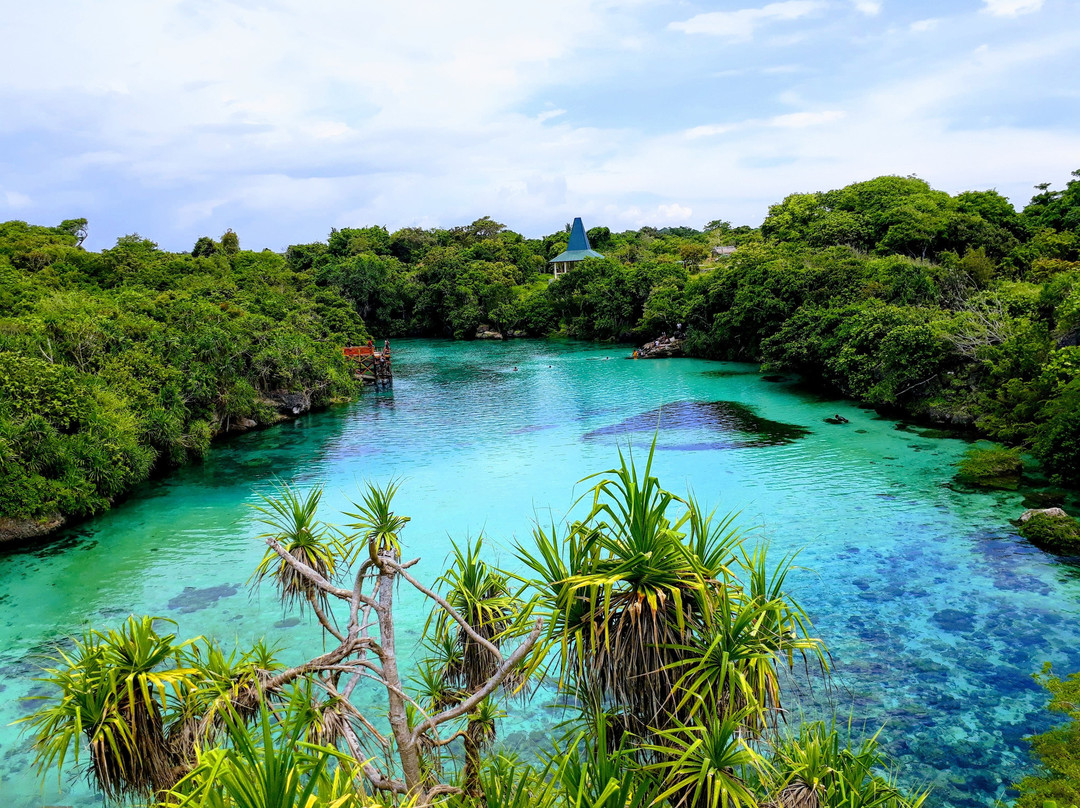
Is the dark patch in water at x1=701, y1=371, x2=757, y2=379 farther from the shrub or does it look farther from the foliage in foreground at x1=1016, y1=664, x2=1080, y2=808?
the foliage in foreground at x1=1016, y1=664, x2=1080, y2=808

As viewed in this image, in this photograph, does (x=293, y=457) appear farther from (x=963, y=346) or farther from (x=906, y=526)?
(x=963, y=346)

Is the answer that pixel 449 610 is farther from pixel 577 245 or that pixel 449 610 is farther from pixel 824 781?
pixel 577 245

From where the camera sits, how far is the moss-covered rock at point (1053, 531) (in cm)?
1133

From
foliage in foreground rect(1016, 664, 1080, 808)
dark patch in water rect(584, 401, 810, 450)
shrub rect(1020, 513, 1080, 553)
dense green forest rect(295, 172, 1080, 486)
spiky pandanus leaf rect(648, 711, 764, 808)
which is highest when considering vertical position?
A: dense green forest rect(295, 172, 1080, 486)

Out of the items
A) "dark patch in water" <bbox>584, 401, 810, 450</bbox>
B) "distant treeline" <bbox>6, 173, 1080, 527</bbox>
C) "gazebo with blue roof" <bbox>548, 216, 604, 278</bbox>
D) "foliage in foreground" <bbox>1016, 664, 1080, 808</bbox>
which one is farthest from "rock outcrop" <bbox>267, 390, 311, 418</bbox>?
"gazebo with blue roof" <bbox>548, 216, 604, 278</bbox>

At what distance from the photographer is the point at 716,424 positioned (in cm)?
2214

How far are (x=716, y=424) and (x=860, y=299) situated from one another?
31.3 feet

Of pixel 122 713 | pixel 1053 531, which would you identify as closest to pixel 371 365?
pixel 1053 531

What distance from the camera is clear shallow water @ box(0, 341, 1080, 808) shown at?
7.69m

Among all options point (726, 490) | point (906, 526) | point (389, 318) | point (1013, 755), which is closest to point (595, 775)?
point (1013, 755)

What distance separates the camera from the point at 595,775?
3.21m

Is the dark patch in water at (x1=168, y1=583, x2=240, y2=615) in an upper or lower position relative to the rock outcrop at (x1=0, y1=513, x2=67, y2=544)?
lower

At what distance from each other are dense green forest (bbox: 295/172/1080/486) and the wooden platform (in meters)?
16.6

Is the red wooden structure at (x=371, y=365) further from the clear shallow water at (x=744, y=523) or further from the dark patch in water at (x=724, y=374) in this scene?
the dark patch in water at (x=724, y=374)
